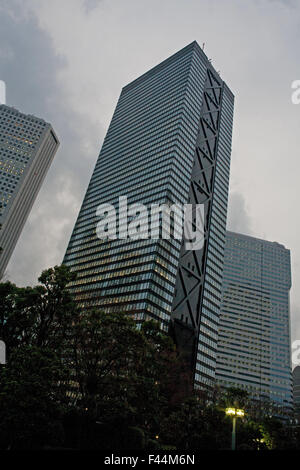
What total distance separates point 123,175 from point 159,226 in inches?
1535

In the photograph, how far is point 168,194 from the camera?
12075 centimetres

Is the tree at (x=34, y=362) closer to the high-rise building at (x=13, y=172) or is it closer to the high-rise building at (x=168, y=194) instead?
the high-rise building at (x=168, y=194)

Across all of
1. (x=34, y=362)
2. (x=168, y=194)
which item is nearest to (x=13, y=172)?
(x=168, y=194)

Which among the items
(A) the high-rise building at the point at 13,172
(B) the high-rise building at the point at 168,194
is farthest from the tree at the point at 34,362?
(A) the high-rise building at the point at 13,172

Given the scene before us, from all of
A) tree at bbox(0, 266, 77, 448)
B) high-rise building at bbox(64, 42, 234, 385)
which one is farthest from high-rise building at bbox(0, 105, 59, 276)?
tree at bbox(0, 266, 77, 448)

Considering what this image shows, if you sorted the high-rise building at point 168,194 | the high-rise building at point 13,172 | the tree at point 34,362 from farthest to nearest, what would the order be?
1. the high-rise building at point 13,172
2. the high-rise building at point 168,194
3. the tree at point 34,362

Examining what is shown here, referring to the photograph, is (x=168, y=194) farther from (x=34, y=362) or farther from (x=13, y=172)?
(x=13, y=172)

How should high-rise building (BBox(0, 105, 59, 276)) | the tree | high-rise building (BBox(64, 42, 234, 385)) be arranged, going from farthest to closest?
high-rise building (BBox(0, 105, 59, 276)) < high-rise building (BBox(64, 42, 234, 385)) < the tree

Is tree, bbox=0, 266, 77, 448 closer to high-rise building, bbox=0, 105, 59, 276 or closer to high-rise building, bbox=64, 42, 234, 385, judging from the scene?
high-rise building, bbox=64, 42, 234, 385

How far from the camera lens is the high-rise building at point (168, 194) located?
11250 cm

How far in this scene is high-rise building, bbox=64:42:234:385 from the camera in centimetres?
11250

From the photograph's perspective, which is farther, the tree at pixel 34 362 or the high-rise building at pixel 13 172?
the high-rise building at pixel 13 172
